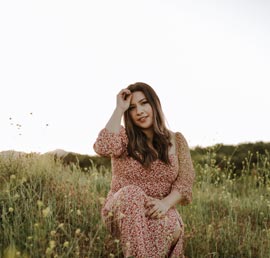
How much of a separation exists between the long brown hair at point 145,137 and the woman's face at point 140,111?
0.03 m

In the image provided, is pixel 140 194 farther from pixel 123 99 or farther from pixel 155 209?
pixel 123 99

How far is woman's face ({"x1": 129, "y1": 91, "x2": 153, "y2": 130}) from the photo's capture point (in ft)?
12.8

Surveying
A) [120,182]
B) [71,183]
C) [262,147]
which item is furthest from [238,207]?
[262,147]

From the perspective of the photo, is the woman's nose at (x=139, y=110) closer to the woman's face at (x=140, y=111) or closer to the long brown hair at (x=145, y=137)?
the woman's face at (x=140, y=111)

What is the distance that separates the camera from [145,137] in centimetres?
399

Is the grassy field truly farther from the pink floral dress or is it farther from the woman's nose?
the woman's nose

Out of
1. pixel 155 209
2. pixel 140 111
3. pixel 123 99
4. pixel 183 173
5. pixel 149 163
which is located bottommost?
pixel 155 209

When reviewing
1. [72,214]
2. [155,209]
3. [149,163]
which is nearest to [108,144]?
[149,163]

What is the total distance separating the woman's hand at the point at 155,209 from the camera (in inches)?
140

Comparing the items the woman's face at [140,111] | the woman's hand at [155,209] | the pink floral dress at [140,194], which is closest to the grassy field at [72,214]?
the pink floral dress at [140,194]

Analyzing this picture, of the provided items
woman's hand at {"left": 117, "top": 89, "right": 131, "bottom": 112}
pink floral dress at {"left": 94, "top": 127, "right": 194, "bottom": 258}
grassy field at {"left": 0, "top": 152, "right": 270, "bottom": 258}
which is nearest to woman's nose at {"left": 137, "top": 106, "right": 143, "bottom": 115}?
woman's hand at {"left": 117, "top": 89, "right": 131, "bottom": 112}

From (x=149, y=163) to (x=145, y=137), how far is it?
28 centimetres

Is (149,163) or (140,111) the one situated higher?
(140,111)

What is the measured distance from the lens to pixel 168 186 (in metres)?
3.91
